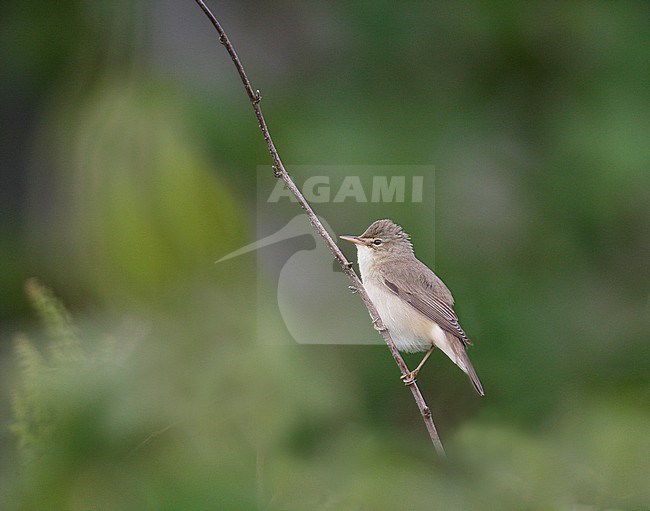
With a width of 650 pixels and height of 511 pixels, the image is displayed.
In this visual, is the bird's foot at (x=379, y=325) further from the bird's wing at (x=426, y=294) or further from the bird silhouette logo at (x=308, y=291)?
the bird silhouette logo at (x=308, y=291)

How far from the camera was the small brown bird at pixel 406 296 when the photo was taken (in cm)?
127

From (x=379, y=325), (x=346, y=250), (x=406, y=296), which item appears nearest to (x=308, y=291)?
(x=346, y=250)

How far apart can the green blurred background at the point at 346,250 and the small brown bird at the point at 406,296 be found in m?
0.12

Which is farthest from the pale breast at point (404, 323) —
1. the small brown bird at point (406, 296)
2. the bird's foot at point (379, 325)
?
the bird's foot at point (379, 325)

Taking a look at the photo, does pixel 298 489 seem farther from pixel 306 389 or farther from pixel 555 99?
pixel 555 99

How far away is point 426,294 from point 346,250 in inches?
14.5

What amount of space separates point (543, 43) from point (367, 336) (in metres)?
1.63

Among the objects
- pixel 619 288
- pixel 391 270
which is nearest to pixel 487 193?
pixel 619 288

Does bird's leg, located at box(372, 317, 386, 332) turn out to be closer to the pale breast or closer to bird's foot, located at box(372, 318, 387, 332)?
bird's foot, located at box(372, 318, 387, 332)

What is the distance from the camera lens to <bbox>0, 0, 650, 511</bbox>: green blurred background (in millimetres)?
652

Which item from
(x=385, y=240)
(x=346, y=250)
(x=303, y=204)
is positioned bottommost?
(x=346, y=250)

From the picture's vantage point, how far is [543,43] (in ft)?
9.89

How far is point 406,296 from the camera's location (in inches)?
54.2

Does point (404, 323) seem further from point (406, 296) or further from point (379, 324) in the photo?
point (379, 324)
